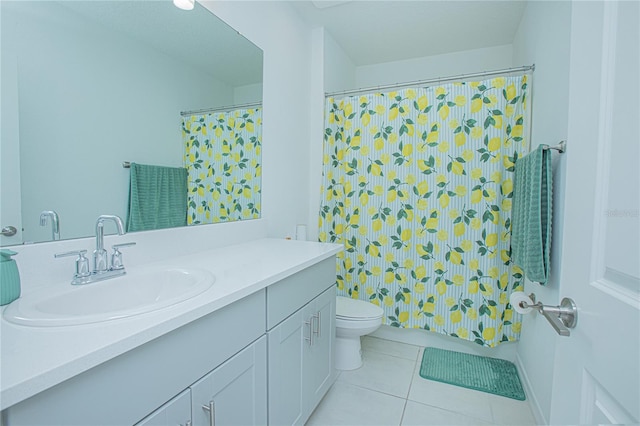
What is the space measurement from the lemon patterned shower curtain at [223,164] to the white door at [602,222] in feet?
4.66

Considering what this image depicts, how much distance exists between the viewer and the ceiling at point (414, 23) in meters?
2.16

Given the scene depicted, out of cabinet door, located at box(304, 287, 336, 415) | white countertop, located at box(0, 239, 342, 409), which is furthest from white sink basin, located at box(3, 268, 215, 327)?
cabinet door, located at box(304, 287, 336, 415)

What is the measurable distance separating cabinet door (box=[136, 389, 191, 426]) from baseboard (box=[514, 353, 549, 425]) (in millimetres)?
1656

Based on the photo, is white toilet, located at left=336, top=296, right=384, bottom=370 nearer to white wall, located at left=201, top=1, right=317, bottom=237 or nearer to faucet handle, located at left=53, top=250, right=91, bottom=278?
white wall, located at left=201, top=1, right=317, bottom=237

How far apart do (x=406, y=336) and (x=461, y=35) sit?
251 cm

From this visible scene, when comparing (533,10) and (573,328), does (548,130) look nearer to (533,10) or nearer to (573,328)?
(533,10)

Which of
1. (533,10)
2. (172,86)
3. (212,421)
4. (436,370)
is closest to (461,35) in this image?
(533,10)

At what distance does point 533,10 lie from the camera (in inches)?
75.4

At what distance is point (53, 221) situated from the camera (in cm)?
97

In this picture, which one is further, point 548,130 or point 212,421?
point 548,130

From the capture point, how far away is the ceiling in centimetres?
216

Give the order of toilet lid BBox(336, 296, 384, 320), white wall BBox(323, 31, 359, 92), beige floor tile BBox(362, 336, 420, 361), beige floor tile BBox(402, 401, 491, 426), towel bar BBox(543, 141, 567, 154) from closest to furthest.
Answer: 1. towel bar BBox(543, 141, 567, 154)
2. beige floor tile BBox(402, 401, 491, 426)
3. toilet lid BBox(336, 296, 384, 320)
4. beige floor tile BBox(362, 336, 420, 361)
5. white wall BBox(323, 31, 359, 92)

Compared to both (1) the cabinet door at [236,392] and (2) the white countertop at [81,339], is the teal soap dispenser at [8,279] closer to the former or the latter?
(2) the white countertop at [81,339]

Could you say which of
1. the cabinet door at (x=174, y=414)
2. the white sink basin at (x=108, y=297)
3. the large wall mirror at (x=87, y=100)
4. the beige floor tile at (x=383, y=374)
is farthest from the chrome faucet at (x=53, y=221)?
the beige floor tile at (x=383, y=374)
